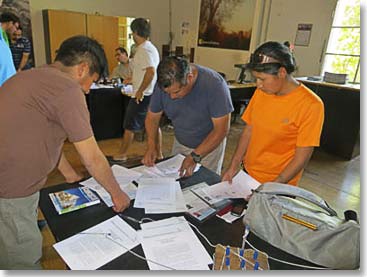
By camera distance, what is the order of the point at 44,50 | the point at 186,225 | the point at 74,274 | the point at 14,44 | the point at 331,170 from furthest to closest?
the point at 44,50 → the point at 14,44 → the point at 331,170 → the point at 186,225 → the point at 74,274

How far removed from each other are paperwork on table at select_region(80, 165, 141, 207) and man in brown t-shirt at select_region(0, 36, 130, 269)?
0.12 metres

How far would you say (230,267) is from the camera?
857 mm

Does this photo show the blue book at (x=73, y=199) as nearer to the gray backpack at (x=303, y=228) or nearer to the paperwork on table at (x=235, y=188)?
the paperwork on table at (x=235, y=188)

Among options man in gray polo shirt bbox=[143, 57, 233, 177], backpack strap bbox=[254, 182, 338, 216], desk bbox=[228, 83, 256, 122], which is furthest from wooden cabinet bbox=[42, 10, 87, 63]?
backpack strap bbox=[254, 182, 338, 216]

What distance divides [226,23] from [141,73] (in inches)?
125

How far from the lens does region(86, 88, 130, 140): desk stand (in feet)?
12.0

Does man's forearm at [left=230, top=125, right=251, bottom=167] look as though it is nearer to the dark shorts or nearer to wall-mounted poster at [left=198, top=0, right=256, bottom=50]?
the dark shorts

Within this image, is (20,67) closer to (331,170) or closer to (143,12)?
(143,12)

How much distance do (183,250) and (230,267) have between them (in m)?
0.16

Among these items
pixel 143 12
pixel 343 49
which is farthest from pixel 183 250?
pixel 143 12

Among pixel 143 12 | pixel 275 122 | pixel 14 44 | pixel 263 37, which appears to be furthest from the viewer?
pixel 143 12

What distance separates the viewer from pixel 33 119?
90 cm

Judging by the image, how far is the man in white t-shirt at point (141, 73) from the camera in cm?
287

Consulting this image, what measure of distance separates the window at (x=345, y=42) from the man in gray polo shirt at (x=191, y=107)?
3.42m
